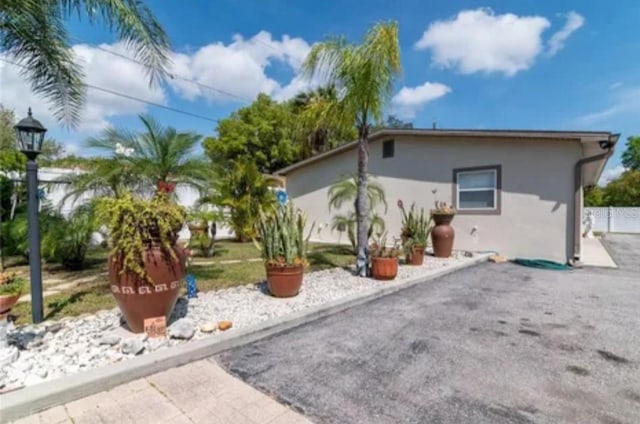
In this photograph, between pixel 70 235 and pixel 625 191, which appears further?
pixel 625 191

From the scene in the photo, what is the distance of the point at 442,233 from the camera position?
29.9 ft

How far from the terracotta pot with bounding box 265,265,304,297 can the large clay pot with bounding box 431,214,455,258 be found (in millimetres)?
5326

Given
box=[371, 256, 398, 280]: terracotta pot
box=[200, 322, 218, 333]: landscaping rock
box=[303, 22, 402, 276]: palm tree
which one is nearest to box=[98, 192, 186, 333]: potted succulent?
box=[200, 322, 218, 333]: landscaping rock

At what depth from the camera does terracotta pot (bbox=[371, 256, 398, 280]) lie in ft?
20.8

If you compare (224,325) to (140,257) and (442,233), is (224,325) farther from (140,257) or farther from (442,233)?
(442,233)

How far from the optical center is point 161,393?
264 cm

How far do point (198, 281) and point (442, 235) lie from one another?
20.9ft

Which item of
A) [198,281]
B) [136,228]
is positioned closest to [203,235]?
[198,281]

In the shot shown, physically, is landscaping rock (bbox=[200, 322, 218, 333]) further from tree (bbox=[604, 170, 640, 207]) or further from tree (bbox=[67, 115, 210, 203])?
tree (bbox=[604, 170, 640, 207])

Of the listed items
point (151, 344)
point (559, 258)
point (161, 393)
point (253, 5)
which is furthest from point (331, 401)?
point (253, 5)

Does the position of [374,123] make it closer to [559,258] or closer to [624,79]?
[559,258]

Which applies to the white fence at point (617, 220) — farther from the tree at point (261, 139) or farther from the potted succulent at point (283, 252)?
the potted succulent at point (283, 252)

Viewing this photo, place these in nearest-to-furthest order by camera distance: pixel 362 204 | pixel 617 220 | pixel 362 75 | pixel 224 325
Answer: pixel 224 325 → pixel 362 75 → pixel 362 204 → pixel 617 220

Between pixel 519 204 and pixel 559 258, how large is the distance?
1679 mm
